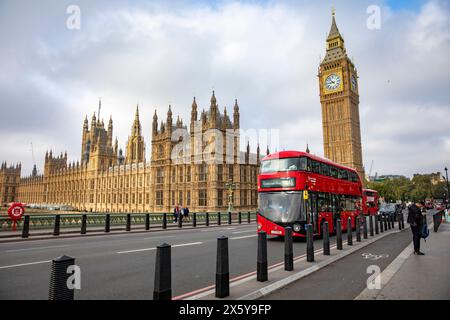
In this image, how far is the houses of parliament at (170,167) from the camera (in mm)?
46781

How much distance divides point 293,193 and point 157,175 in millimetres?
44208

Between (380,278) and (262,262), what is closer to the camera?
(262,262)

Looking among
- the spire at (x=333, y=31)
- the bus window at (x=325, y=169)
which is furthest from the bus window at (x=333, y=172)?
the spire at (x=333, y=31)

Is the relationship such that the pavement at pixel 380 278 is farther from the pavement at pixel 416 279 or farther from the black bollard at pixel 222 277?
the black bollard at pixel 222 277

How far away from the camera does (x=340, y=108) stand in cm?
8481

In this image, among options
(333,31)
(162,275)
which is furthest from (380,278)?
(333,31)

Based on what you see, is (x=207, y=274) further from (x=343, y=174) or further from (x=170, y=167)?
(x=170, y=167)

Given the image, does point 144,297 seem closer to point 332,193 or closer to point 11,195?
point 332,193

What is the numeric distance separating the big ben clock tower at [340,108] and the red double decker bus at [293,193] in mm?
73125

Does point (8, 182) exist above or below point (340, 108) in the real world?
below

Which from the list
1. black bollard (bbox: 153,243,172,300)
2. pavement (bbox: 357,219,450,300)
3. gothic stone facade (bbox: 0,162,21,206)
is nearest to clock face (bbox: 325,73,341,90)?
pavement (bbox: 357,219,450,300)

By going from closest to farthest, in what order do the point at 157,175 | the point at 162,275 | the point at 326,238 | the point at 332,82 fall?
the point at 162,275 → the point at 326,238 → the point at 157,175 → the point at 332,82

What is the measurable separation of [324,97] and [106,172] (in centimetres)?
7038

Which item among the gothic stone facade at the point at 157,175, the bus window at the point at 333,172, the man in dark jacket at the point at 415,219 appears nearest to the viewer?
the man in dark jacket at the point at 415,219
